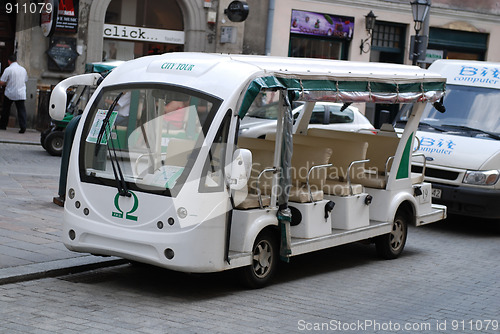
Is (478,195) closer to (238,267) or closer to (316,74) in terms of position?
(316,74)

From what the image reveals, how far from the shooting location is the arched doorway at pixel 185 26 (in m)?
22.2

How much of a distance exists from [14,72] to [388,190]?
1254 cm

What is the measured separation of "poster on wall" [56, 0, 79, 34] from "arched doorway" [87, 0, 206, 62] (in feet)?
1.89

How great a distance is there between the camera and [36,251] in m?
8.70

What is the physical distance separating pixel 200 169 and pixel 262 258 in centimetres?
126

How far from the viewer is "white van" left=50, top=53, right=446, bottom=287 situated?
7.42 metres

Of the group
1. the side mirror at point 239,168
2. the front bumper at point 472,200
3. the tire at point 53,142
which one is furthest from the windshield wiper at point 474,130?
the tire at point 53,142

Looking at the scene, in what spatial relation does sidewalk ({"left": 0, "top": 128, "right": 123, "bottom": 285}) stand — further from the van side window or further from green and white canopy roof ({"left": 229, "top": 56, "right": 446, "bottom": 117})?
green and white canopy roof ({"left": 229, "top": 56, "right": 446, "bottom": 117})

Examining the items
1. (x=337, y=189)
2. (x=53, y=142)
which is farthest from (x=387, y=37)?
(x=337, y=189)

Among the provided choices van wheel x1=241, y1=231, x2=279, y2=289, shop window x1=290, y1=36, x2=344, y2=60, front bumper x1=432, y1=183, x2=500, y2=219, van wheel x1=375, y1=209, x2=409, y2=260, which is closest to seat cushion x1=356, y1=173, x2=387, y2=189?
van wheel x1=375, y1=209, x2=409, y2=260

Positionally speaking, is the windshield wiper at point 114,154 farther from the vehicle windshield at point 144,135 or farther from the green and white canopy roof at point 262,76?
the green and white canopy roof at point 262,76

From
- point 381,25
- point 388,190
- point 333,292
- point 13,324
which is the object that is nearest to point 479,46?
point 381,25

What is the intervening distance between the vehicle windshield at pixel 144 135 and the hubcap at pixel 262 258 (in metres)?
1.16

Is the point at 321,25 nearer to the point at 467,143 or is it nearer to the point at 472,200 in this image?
the point at 467,143
